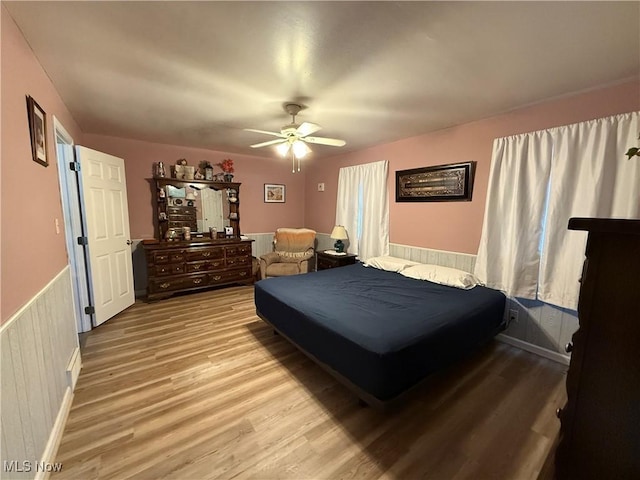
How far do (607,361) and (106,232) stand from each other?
438 centimetres

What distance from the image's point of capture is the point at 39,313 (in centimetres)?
149

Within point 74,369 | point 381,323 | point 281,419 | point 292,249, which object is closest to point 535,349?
point 381,323

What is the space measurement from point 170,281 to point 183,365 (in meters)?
1.93

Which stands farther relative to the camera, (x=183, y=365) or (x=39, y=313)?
(x=183, y=365)

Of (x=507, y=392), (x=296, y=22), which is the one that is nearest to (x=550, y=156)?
(x=507, y=392)

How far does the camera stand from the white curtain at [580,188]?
198 centimetres

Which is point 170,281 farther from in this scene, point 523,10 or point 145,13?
point 523,10

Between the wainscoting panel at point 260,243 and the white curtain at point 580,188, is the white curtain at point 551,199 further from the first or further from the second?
the wainscoting panel at point 260,243

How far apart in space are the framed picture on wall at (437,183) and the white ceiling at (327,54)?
630mm

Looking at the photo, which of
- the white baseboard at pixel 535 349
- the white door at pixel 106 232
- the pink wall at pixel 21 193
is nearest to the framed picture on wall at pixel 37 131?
the pink wall at pixel 21 193

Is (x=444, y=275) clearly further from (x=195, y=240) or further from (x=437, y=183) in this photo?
(x=195, y=240)

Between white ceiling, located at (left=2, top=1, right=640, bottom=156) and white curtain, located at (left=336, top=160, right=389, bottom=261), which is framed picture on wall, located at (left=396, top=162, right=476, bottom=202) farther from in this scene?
white ceiling, located at (left=2, top=1, right=640, bottom=156)

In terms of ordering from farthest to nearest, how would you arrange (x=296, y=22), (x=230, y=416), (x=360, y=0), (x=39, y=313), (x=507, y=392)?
(x=507, y=392)
(x=230, y=416)
(x=39, y=313)
(x=296, y=22)
(x=360, y=0)

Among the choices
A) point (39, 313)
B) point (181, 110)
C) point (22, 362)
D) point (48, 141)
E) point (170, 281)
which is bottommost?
point (170, 281)
